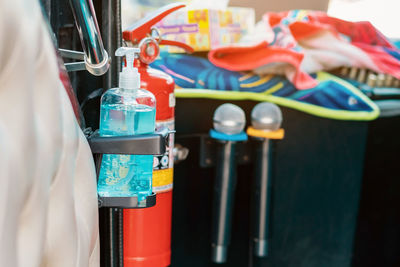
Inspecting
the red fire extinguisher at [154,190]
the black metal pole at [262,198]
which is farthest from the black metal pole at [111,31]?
the black metal pole at [262,198]

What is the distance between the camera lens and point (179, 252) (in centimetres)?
132

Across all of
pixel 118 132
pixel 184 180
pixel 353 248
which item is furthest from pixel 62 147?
pixel 353 248

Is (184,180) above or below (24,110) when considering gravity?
below

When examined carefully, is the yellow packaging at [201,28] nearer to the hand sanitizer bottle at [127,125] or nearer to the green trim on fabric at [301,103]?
the green trim on fabric at [301,103]

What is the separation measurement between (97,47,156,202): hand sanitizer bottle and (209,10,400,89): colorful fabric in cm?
65

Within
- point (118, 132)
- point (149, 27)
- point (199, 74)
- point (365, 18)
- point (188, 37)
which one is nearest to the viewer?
point (118, 132)

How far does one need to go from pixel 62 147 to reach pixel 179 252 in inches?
37.8

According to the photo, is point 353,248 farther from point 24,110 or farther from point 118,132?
point 24,110

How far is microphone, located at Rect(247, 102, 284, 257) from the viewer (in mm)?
1194

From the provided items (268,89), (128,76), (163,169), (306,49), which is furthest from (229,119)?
(128,76)

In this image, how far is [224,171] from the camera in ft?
3.99

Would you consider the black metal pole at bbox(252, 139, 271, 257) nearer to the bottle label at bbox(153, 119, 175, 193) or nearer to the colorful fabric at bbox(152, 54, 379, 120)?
the colorful fabric at bbox(152, 54, 379, 120)

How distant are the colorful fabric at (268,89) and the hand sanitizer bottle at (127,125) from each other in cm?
56

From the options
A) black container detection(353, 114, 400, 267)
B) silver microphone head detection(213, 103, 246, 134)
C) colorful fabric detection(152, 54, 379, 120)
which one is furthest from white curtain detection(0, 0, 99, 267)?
black container detection(353, 114, 400, 267)
